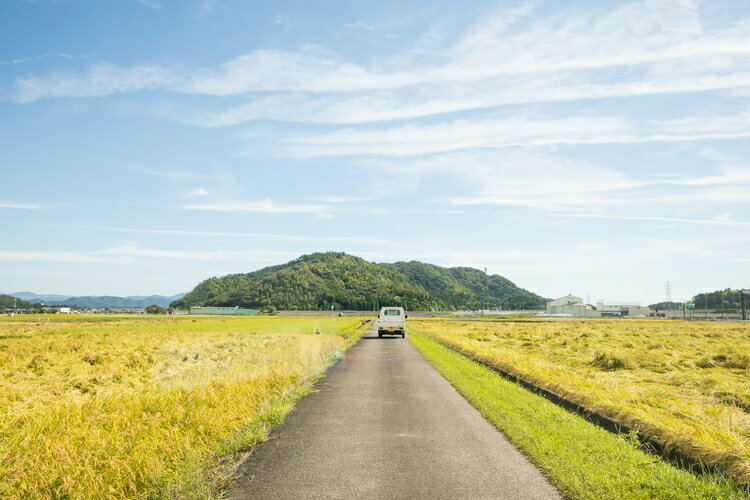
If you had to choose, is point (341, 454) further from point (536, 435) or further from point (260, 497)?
point (536, 435)

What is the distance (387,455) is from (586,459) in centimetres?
301

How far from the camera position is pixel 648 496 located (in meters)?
5.74

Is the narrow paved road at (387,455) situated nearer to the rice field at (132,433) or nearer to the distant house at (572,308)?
the rice field at (132,433)

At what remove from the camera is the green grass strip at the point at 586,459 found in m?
5.89

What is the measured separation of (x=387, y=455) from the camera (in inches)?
A: 297

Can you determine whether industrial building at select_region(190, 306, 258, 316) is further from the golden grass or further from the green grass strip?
the green grass strip

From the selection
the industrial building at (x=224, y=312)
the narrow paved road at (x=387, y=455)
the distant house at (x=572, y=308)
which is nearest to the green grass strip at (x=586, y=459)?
the narrow paved road at (x=387, y=455)

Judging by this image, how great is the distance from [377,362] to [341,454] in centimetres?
1412

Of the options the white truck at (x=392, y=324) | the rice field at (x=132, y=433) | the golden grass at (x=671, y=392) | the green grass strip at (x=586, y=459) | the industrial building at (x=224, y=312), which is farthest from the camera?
the industrial building at (x=224, y=312)

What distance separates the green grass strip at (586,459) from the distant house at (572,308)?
14627cm

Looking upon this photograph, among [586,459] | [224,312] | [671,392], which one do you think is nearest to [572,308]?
[224,312]

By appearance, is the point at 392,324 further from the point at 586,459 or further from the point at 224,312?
the point at 224,312

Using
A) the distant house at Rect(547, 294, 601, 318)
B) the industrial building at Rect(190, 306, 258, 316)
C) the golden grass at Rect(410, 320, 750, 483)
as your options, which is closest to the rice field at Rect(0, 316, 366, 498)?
the golden grass at Rect(410, 320, 750, 483)

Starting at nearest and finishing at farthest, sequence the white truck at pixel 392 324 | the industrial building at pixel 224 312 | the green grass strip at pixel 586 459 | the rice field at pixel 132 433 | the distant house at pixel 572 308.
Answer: the green grass strip at pixel 586 459
the rice field at pixel 132 433
the white truck at pixel 392 324
the industrial building at pixel 224 312
the distant house at pixel 572 308
